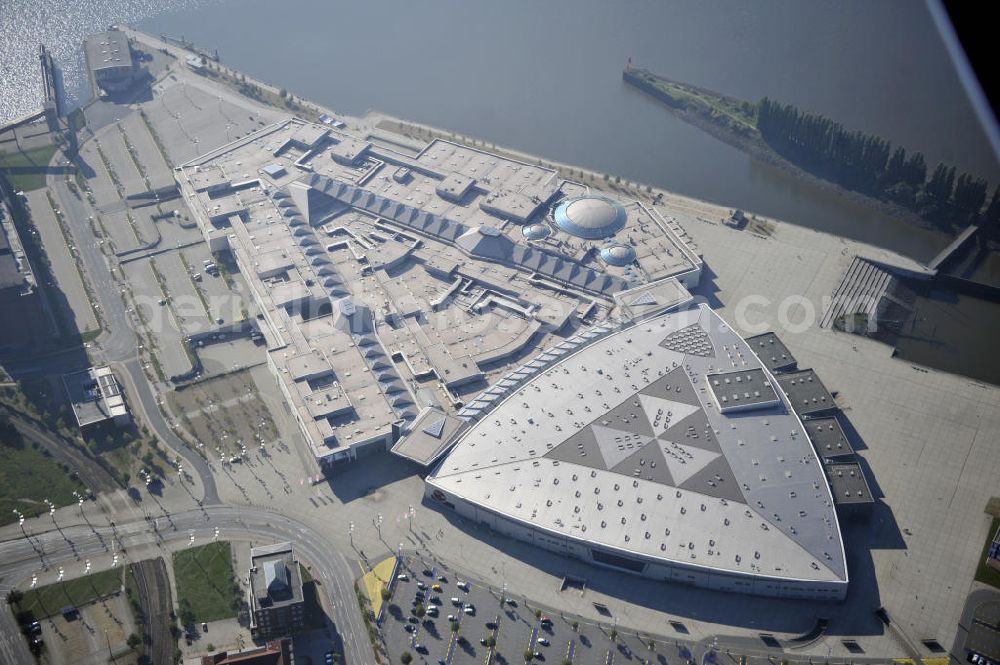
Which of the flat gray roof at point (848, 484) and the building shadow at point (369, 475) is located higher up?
the building shadow at point (369, 475)

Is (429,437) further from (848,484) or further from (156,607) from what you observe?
(848,484)

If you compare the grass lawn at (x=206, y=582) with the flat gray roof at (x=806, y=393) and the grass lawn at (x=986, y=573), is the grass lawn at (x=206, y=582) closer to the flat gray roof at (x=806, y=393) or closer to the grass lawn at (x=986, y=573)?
the flat gray roof at (x=806, y=393)

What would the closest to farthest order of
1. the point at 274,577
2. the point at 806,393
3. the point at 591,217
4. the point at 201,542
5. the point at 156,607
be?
the point at 274,577, the point at 156,607, the point at 201,542, the point at 806,393, the point at 591,217

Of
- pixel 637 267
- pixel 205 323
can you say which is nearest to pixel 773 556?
pixel 637 267

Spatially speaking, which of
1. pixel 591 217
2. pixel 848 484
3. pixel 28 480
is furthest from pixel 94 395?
pixel 848 484

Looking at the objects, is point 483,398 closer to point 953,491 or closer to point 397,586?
point 397,586

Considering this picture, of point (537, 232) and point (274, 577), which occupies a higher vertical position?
point (537, 232)

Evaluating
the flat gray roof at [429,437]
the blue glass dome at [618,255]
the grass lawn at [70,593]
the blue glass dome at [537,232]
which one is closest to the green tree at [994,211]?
the blue glass dome at [618,255]
